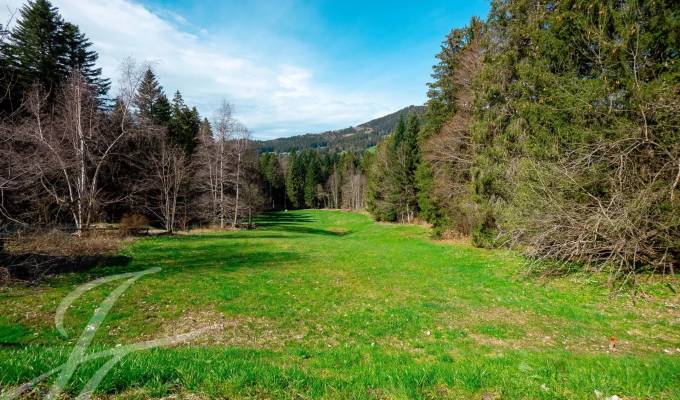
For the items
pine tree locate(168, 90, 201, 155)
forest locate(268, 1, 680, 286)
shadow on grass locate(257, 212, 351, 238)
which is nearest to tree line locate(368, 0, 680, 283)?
forest locate(268, 1, 680, 286)

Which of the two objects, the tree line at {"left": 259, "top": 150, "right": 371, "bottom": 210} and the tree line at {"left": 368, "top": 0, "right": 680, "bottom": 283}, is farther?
the tree line at {"left": 259, "top": 150, "right": 371, "bottom": 210}

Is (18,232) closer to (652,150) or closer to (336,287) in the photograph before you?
(336,287)

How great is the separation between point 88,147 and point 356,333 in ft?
72.5

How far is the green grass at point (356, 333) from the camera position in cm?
354

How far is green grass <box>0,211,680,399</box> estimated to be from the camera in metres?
3.54

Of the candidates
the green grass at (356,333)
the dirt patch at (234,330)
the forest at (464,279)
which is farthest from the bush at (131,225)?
the dirt patch at (234,330)

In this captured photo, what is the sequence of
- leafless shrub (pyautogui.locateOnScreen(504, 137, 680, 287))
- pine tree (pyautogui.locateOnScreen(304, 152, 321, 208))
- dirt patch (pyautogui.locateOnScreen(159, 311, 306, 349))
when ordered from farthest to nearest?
pine tree (pyautogui.locateOnScreen(304, 152, 321, 208)), leafless shrub (pyautogui.locateOnScreen(504, 137, 680, 287)), dirt patch (pyautogui.locateOnScreen(159, 311, 306, 349))

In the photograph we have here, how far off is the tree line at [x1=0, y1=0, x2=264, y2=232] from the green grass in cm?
708

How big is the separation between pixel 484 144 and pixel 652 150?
34.4 feet

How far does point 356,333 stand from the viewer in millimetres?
7734

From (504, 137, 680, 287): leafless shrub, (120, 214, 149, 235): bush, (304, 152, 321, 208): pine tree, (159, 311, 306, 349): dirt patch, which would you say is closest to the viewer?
(159, 311, 306, 349): dirt patch

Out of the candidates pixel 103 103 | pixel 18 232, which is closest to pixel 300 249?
pixel 18 232

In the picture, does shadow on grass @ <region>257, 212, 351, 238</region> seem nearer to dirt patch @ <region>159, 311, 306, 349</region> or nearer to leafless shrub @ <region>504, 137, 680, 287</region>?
dirt patch @ <region>159, 311, 306, 349</region>

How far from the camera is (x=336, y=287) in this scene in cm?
1195
